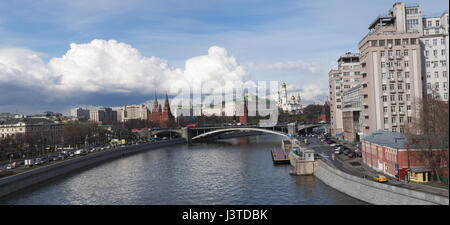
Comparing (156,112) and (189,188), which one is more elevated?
(156,112)

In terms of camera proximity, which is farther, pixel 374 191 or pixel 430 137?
pixel 374 191

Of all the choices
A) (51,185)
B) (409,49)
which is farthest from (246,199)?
(409,49)

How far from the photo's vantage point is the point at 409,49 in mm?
32469

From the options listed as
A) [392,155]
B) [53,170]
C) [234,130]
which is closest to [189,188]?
[392,155]

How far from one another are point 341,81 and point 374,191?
1412 inches

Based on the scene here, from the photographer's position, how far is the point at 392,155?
22016 millimetres

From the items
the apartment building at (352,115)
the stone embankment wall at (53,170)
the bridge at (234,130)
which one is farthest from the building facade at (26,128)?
the apartment building at (352,115)

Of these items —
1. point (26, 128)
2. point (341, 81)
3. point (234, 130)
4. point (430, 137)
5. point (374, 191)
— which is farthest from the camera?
point (26, 128)

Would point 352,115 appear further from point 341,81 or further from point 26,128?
point 26,128

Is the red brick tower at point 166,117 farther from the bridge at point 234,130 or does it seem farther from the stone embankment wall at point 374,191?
the stone embankment wall at point 374,191

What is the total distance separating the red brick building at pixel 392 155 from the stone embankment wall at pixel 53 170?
90.4ft

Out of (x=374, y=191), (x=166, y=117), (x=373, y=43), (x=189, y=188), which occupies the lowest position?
(x=189, y=188)
